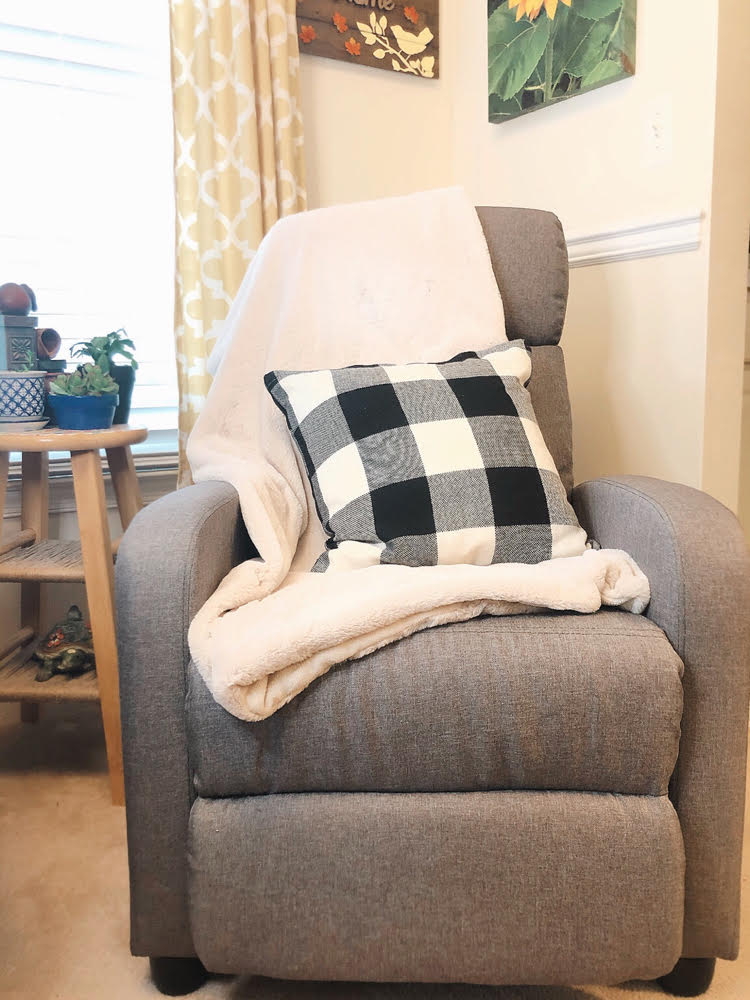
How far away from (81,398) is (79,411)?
2 centimetres

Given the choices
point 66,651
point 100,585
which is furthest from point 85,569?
point 66,651

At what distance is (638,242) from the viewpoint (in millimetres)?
1792

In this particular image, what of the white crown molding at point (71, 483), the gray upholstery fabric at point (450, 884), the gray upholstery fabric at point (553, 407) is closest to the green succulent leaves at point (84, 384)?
the white crown molding at point (71, 483)

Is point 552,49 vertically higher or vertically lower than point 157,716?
higher

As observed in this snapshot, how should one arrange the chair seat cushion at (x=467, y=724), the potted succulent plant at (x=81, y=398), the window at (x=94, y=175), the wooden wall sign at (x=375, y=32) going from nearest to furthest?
the chair seat cushion at (x=467, y=724) → the potted succulent plant at (x=81, y=398) → the window at (x=94, y=175) → the wooden wall sign at (x=375, y=32)

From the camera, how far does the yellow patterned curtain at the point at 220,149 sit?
187 cm

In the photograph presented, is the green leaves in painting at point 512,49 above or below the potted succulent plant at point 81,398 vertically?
above

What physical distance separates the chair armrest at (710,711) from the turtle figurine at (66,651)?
3.64ft

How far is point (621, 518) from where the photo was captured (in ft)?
3.71

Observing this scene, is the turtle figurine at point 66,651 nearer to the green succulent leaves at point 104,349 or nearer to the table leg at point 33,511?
the table leg at point 33,511

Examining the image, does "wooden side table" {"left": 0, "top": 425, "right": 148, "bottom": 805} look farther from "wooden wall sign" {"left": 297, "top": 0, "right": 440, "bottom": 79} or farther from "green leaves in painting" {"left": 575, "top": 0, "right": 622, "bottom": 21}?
"green leaves in painting" {"left": 575, "top": 0, "right": 622, "bottom": 21}

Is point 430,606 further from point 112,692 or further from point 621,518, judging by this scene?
point 112,692

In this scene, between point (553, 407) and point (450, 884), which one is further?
point (553, 407)

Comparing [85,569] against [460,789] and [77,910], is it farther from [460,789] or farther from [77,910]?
[460,789]
